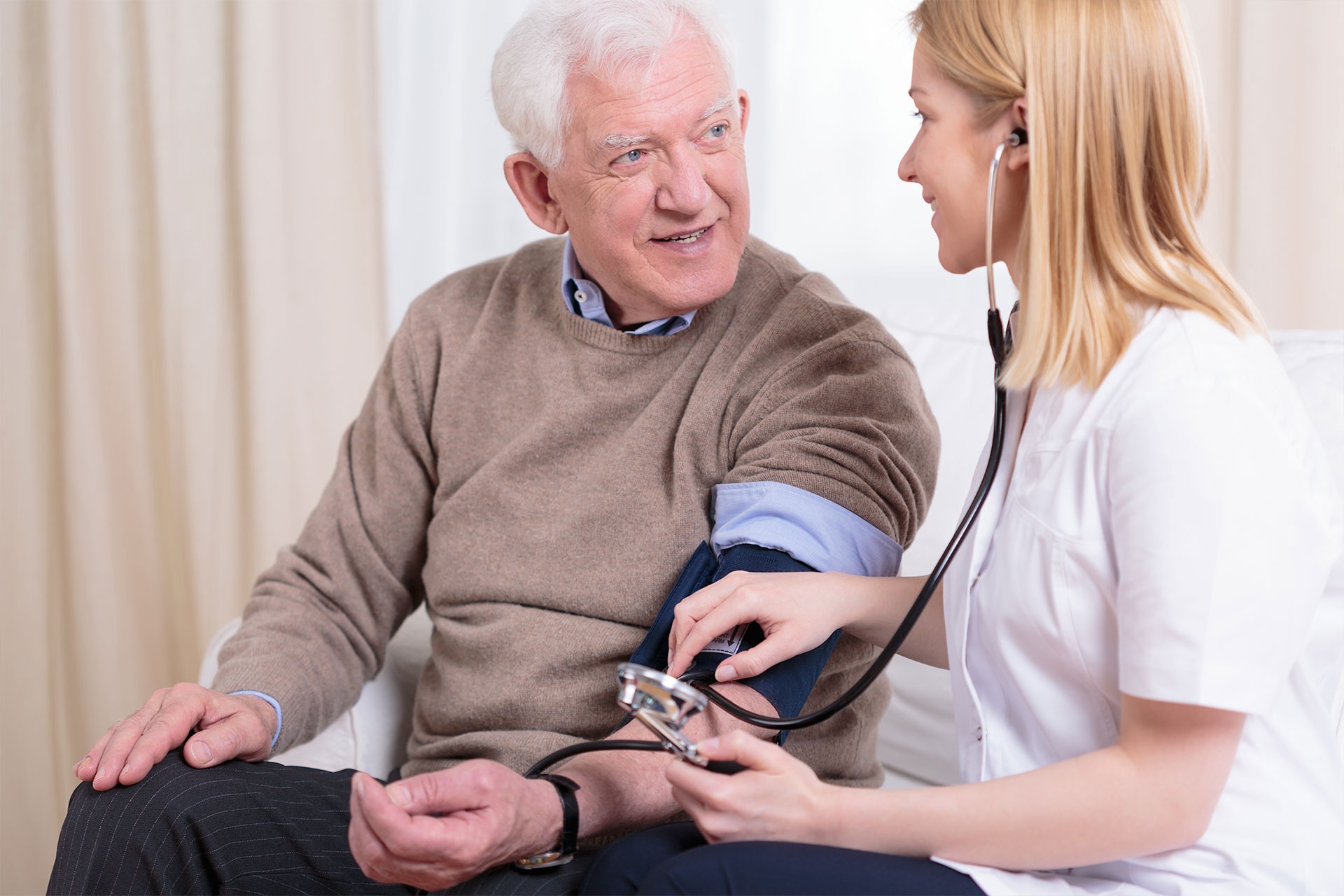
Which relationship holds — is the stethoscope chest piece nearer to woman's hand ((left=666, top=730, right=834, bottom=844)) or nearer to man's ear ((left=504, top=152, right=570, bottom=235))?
woman's hand ((left=666, top=730, right=834, bottom=844))

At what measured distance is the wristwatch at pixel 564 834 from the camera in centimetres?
101

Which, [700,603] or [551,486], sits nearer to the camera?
[700,603]

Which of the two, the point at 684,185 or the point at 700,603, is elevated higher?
the point at 684,185

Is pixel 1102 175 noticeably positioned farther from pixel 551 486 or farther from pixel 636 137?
pixel 551 486

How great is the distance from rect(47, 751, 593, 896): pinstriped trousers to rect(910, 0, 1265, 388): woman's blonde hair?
2.19ft

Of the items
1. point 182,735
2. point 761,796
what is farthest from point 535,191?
point 761,796

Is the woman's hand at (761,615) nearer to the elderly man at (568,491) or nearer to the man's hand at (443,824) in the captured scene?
the elderly man at (568,491)

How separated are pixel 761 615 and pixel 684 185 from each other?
20.8 inches

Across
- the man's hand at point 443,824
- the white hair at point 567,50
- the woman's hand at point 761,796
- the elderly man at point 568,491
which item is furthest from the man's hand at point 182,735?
the white hair at point 567,50

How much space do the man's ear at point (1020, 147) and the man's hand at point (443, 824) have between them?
0.67m

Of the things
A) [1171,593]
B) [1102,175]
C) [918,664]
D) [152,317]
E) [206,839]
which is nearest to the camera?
[1171,593]

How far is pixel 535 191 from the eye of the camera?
4.83 feet

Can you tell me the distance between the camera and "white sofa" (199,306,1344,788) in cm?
150

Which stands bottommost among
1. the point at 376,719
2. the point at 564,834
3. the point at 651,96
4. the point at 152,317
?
the point at 376,719
